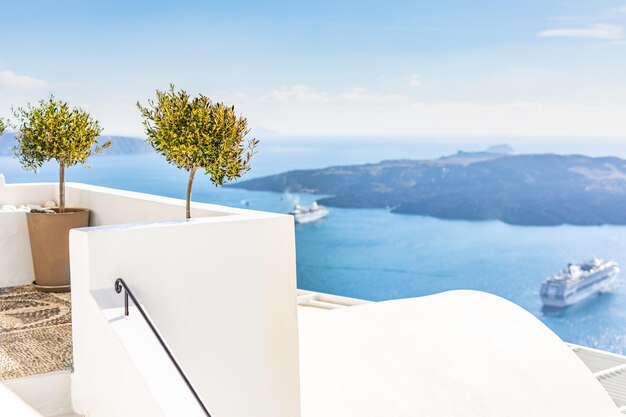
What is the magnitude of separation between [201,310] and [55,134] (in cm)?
237

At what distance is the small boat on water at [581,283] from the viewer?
33.7 metres

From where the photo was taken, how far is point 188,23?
32.6 meters

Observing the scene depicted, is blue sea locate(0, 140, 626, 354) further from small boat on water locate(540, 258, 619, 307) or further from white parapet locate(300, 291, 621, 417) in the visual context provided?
white parapet locate(300, 291, 621, 417)

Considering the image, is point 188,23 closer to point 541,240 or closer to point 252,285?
point 541,240

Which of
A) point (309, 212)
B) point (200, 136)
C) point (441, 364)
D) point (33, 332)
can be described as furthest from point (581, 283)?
point (33, 332)

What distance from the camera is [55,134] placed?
619 centimetres

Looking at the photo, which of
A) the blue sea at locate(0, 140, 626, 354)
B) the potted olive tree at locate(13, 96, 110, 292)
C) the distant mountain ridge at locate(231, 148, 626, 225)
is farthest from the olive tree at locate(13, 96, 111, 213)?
the distant mountain ridge at locate(231, 148, 626, 225)

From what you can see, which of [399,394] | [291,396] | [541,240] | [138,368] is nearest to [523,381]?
[399,394]

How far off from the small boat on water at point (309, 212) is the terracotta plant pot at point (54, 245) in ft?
94.5

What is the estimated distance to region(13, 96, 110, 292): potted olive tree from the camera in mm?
6176

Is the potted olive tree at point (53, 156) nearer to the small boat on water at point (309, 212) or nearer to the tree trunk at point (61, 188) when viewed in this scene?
the tree trunk at point (61, 188)

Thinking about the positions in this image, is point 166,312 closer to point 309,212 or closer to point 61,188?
point 61,188

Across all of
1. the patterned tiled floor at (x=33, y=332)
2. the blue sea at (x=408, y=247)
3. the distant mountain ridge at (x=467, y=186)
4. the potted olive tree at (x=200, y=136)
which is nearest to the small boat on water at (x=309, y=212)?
the blue sea at (x=408, y=247)

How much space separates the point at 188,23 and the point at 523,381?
81.7 ft
